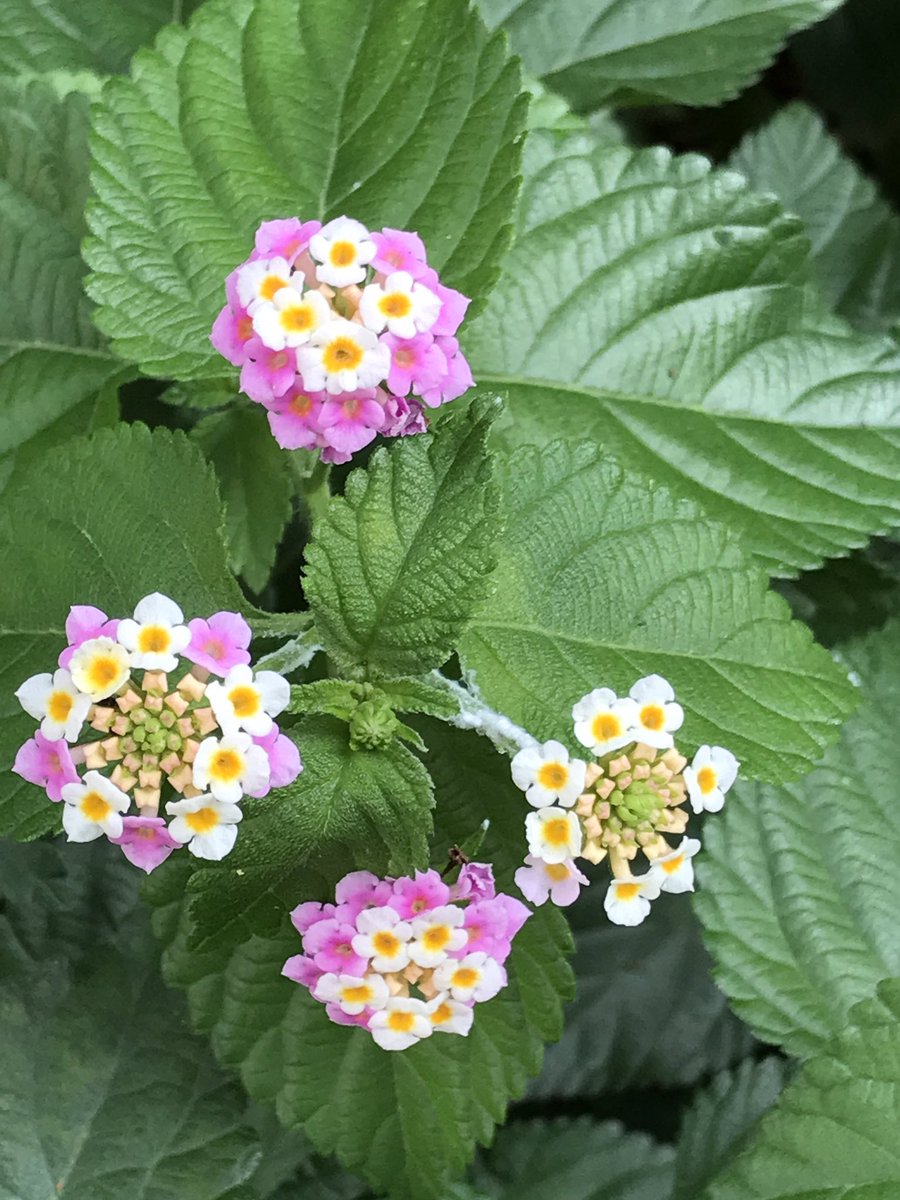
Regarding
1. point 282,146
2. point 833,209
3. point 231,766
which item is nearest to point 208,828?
point 231,766

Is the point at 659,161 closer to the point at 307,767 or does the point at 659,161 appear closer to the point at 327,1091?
the point at 307,767

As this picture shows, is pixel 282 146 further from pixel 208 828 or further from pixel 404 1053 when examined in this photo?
pixel 404 1053

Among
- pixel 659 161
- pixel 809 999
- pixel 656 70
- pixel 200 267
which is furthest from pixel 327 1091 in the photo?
pixel 656 70

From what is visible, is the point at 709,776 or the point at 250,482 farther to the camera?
the point at 250,482

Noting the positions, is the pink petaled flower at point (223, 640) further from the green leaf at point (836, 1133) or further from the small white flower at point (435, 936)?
the green leaf at point (836, 1133)

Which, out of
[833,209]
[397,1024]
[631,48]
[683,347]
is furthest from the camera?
[833,209]

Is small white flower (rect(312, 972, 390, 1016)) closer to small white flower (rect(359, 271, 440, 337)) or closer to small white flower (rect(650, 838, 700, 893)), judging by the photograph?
small white flower (rect(650, 838, 700, 893))

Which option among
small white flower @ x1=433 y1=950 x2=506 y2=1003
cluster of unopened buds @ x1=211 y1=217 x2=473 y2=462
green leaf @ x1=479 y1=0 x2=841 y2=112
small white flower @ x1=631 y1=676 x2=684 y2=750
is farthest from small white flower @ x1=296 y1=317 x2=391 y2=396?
green leaf @ x1=479 y1=0 x2=841 y2=112
